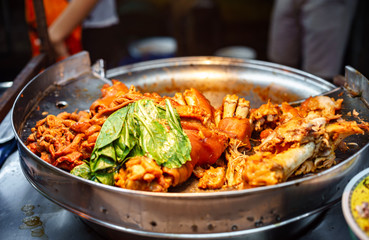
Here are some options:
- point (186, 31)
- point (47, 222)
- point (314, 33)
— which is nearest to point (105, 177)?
point (47, 222)

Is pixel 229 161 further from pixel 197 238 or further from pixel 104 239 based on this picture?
pixel 104 239

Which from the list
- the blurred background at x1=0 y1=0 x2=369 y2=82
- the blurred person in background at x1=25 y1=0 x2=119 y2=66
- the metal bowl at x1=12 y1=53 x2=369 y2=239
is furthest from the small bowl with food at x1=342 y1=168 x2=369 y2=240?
the blurred background at x1=0 y1=0 x2=369 y2=82

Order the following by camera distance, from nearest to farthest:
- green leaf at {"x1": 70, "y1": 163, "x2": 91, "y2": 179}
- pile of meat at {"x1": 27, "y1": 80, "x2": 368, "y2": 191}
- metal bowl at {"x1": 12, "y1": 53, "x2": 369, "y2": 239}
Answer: metal bowl at {"x1": 12, "y1": 53, "x2": 369, "y2": 239} → pile of meat at {"x1": 27, "y1": 80, "x2": 368, "y2": 191} → green leaf at {"x1": 70, "y1": 163, "x2": 91, "y2": 179}

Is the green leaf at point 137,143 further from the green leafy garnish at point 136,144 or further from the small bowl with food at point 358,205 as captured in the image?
the small bowl with food at point 358,205

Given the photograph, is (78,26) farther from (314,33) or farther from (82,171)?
(314,33)

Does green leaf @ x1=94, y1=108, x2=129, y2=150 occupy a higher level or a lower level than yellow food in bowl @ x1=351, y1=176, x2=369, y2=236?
higher

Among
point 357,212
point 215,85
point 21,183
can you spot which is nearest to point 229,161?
point 357,212

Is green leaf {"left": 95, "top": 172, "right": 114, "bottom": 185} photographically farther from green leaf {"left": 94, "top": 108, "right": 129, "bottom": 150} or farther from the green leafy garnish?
green leaf {"left": 94, "top": 108, "right": 129, "bottom": 150}
